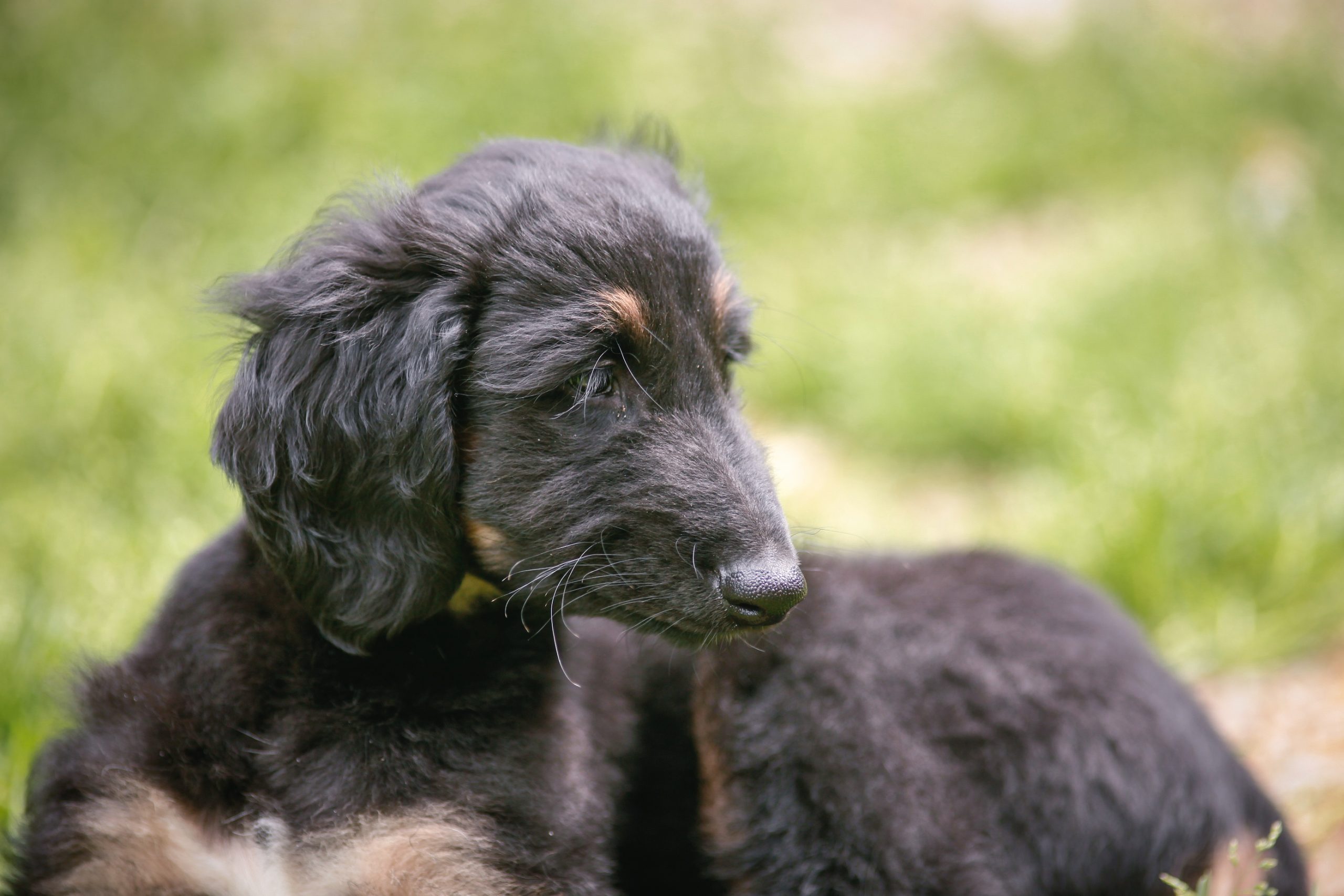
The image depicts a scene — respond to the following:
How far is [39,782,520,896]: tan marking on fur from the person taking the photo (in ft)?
7.45

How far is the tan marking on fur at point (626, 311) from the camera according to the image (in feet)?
7.62

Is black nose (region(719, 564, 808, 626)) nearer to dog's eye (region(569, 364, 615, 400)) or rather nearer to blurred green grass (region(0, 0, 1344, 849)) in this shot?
dog's eye (region(569, 364, 615, 400))

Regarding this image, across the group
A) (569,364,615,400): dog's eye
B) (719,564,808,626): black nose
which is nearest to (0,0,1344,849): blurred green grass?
(569,364,615,400): dog's eye

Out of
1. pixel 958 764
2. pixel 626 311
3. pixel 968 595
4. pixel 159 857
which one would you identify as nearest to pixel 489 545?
pixel 626 311

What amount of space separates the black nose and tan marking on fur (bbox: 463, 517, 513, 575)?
46cm

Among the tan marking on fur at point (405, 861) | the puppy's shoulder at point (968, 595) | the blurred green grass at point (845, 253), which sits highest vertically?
the blurred green grass at point (845, 253)

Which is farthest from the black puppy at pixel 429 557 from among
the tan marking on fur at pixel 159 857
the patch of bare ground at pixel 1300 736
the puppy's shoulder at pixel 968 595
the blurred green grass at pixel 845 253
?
the patch of bare ground at pixel 1300 736

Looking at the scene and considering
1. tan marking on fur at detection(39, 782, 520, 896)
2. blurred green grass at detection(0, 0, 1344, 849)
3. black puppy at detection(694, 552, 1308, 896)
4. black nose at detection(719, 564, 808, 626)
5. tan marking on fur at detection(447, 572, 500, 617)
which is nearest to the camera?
black nose at detection(719, 564, 808, 626)

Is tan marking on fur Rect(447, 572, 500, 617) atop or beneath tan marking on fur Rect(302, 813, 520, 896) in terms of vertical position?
atop

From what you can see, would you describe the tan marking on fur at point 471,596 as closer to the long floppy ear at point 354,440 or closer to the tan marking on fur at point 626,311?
the long floppy ear at point 354,440

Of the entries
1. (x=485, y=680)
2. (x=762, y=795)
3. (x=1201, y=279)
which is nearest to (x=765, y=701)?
Answer: (x=762, y=795)

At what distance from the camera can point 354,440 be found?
2.23 m

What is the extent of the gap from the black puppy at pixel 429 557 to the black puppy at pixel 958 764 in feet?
1.55

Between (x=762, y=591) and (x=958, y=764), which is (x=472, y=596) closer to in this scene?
(x=762, y=591)
